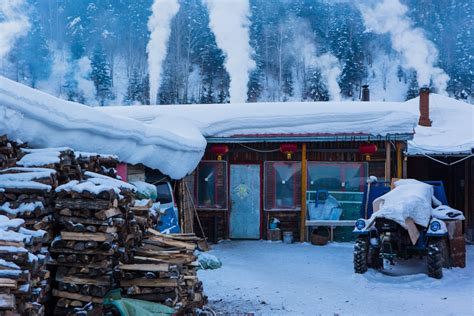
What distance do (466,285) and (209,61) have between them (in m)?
38.7

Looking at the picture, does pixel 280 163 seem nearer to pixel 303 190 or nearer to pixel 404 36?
pixel 303 190

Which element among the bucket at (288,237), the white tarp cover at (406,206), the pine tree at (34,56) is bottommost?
the bucket at (288,237)

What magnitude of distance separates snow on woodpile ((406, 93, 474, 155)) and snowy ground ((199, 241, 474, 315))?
11.8ft

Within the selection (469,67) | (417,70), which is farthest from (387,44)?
(469,67)

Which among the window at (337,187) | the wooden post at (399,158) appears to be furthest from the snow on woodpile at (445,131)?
the window at (337,187)

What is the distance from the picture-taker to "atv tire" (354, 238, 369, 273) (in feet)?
29.3

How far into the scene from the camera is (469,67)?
42.8 meters

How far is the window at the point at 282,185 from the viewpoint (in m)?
13.4

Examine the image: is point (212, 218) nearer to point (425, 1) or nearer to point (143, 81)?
point (143, 81)

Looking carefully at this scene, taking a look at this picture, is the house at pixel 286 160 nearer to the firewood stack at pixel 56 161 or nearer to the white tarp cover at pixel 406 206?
the white tarp cover at pixel 406 206

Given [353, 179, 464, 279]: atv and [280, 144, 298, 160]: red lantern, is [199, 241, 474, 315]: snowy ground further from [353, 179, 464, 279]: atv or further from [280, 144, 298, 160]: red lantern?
[280, 144, 298, 160]: red lantern

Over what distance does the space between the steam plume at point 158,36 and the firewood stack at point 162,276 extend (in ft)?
124

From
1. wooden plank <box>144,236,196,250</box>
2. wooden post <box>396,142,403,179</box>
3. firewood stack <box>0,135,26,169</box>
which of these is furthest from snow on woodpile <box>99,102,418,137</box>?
firewood stack <box>0,135,26,169</box>

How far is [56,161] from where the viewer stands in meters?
5.64
